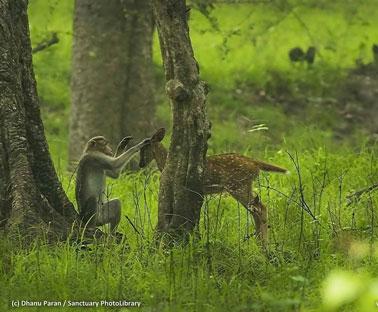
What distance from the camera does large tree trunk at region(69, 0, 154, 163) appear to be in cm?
1138

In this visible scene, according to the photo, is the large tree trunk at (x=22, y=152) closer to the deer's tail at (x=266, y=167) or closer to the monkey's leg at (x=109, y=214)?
the monkey's leg at (x=109, y=214)

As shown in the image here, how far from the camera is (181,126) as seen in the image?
6500 mm

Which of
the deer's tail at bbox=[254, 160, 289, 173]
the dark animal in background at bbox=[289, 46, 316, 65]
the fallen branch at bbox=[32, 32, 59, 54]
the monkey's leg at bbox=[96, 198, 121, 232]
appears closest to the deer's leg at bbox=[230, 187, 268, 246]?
the deer's tail at bbox=[254, 160, 289, 173]

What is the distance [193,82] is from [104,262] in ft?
5.00

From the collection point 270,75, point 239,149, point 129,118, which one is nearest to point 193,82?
point 129,118

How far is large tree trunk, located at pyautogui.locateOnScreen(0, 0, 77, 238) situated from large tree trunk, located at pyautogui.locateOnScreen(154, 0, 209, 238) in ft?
2.51

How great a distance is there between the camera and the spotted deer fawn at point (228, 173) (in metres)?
7.21

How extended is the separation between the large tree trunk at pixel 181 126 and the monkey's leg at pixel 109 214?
405 millimetres

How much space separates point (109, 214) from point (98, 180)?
0.43 m

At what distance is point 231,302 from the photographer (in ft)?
16.9

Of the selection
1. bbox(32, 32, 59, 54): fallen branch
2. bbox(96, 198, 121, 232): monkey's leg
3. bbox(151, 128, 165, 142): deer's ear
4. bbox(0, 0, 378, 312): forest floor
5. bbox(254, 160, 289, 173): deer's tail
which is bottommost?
bbox(0, 0, 378, 312): forest floor

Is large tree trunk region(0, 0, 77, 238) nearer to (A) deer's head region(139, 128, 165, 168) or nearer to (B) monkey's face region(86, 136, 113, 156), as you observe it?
(B) monkey's face region(86, 136, 113, 156)

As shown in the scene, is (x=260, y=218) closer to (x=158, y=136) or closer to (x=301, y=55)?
(x=158, y=136)

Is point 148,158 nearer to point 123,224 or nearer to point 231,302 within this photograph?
point 123,224
